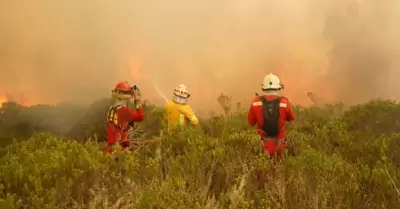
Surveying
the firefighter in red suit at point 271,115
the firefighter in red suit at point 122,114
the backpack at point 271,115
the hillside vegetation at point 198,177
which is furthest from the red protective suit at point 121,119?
the backpack at point 271,115

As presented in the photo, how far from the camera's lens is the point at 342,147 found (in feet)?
26.8

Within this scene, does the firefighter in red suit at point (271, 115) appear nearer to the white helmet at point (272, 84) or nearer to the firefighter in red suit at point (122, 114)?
the white helmet at point (272, 84)

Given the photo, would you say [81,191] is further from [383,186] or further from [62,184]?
[383,186]

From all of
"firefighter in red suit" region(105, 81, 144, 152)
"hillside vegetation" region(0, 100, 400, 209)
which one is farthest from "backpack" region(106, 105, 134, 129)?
"hillside vegetation" region(0, 100, 400, 209)

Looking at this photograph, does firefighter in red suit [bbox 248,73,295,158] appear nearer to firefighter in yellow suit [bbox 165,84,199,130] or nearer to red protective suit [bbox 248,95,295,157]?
red protective suit [bbox 248,95,295,157]

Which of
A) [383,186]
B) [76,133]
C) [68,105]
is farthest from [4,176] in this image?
[68,105]

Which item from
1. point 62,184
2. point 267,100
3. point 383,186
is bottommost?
point 383,186

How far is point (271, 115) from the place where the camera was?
7.53 metres

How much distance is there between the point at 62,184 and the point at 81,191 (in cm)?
31

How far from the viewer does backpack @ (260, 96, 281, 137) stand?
7.52 meters

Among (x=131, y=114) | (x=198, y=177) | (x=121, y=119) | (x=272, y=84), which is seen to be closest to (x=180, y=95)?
(x=131, y=114)

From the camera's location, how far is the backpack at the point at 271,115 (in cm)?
752

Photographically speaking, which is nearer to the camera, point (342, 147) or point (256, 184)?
point (256, 184)

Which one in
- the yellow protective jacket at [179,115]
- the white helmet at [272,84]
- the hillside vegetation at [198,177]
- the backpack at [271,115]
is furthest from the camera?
the yellow protective jacket at [179,115]
